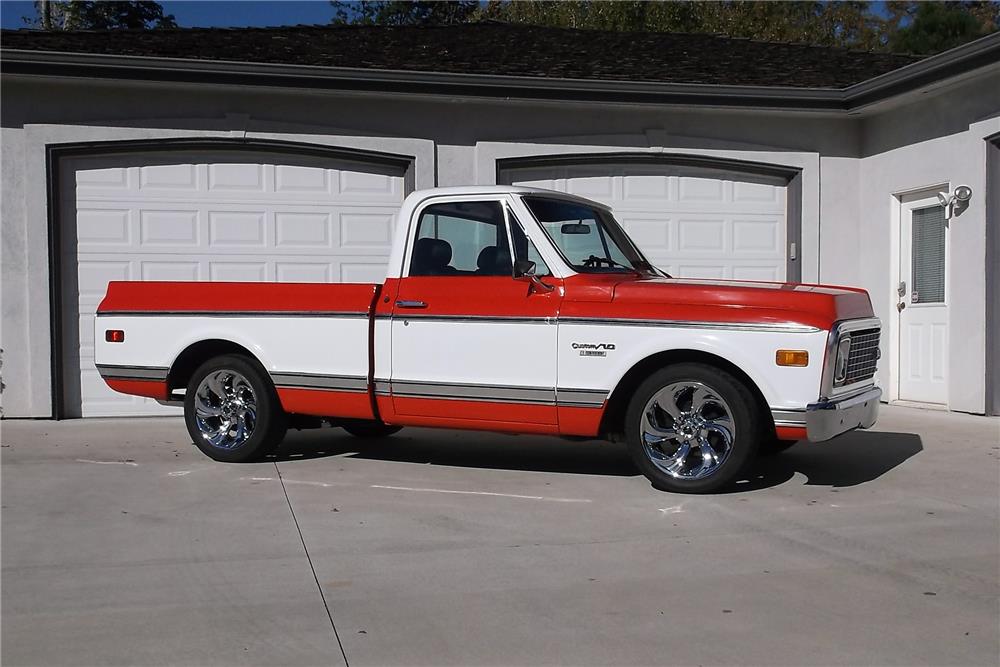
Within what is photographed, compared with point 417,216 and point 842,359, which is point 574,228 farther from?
point 842,359

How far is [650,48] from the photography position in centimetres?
1538

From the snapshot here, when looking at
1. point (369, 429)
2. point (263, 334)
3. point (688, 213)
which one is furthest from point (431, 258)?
point (688, 213)

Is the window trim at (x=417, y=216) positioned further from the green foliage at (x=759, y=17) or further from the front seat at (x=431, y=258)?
the green foliage at (x=759, y=17)

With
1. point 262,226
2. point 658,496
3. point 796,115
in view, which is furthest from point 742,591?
point 796,115

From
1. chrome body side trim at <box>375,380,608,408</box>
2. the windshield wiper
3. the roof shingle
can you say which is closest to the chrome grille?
chrome body side trim at <box>375,380,608,408</box>

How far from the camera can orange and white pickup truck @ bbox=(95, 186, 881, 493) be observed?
6.59 m

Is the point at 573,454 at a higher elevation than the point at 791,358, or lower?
lower

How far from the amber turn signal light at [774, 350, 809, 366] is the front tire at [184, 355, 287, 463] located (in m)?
3.79

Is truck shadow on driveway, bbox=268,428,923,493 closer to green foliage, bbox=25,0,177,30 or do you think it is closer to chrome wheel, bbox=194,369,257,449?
chrome wheel, bbox=194,369,257,449

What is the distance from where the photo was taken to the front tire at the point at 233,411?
8.05m

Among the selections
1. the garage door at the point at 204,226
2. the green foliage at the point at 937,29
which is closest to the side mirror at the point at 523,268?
Result: the garage door at the point at 204,226

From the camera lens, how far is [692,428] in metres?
6.79

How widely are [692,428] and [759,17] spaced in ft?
106

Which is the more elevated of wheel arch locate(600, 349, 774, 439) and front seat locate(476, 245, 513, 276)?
front seat locate(476, 245, 513, 276)
